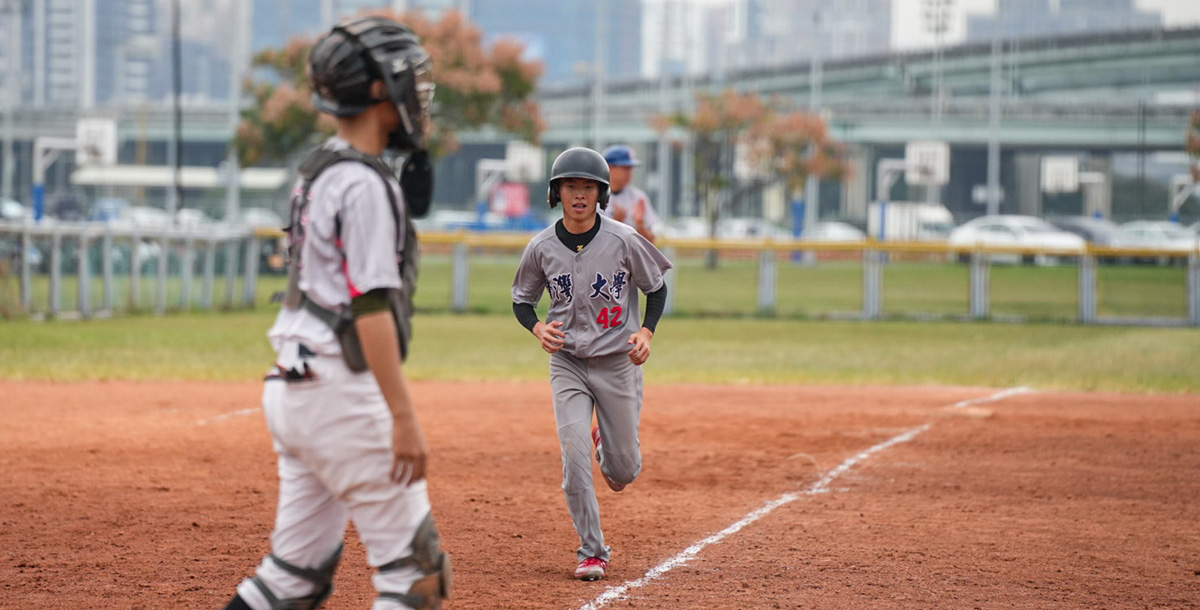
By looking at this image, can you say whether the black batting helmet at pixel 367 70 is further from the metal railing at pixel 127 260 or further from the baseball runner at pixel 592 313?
the metal railing at pixel 127 260

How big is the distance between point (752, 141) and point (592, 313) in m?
50.5

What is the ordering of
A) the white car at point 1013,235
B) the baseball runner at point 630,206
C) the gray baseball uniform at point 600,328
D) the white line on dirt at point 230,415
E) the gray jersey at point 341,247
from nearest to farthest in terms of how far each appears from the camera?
the gray jersey at point 341,247, the gray baseball uniform at point 600,328, the baseball runner at point 630,206, the white line on dirt at point 230,415, the white car at point 1013,235

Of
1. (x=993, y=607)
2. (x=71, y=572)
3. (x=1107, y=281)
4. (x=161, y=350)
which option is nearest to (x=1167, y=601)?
(x=993, y=607)

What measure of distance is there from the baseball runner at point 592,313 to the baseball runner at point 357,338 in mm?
2579

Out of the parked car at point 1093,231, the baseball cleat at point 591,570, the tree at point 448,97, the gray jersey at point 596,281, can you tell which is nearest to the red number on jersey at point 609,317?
the gray jersey at point 596,281

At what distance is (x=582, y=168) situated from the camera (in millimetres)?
6688

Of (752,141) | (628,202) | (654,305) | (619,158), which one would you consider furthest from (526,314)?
(752,141)

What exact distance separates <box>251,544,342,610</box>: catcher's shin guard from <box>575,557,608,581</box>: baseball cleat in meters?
2.36

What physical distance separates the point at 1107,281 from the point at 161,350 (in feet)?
57.4

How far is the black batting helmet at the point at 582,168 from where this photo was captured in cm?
669

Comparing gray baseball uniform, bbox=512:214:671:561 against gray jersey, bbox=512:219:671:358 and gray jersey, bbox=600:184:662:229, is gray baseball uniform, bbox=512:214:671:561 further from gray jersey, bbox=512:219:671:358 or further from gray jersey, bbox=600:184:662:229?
gray jersey, bbox=600:184:662:229

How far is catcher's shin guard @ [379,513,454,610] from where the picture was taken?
4.05 metres

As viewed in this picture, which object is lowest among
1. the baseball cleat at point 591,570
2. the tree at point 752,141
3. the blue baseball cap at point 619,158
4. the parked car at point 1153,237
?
the baseball cleat at point 591,570

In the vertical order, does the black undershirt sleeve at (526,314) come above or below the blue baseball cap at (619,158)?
below
